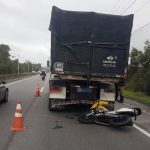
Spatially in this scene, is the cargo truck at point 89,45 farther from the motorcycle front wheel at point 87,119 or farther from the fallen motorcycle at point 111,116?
the motorcycle front wheel at point 87,119

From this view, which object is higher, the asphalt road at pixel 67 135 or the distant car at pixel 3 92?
the distant car at pixel 3 92

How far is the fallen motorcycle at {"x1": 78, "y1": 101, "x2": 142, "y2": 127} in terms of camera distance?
11.5 meters

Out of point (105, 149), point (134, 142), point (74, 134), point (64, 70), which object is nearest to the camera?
point (105, 149)

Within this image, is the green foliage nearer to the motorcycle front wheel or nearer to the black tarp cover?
the black tarp cover

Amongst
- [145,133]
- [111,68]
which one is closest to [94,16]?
[111,68]

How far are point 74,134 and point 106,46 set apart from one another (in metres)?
4.70

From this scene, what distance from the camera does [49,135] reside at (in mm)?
10047

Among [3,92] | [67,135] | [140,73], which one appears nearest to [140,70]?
[140,73]

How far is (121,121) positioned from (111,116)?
435 mm

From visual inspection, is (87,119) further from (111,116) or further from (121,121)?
(121,121)

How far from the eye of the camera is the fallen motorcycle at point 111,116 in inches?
454

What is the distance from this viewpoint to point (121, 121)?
456 inches

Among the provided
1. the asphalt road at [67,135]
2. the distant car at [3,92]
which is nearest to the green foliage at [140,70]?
the distant car at [3,92]

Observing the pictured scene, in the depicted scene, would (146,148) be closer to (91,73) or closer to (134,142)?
(134,142)
